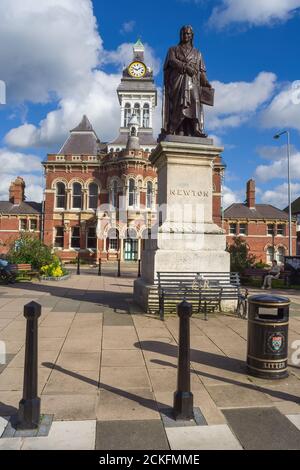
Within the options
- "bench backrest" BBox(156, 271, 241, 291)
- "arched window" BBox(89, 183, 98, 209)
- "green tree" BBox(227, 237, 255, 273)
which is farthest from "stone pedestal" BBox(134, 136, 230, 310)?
"arched window" BBox(89, 183, 98, 209)

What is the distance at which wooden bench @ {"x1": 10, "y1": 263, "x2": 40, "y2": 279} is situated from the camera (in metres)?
15.9

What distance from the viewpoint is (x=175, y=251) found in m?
9.20

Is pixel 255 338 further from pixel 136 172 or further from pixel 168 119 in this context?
pixel 136 172

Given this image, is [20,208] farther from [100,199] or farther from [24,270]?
[24,270]

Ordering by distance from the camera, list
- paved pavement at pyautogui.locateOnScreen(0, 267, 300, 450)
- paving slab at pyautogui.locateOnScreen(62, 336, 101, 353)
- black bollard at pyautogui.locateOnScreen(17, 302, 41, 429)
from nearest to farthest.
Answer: paved pavement at pyautogui.locateOnScreen(0, 267, 300, 450), black bollard at pyautogui.locateOnScreen(17, 302, 41, 429), paving slab at pyautogui.locateOnScreen(62, 336, 101, 353)

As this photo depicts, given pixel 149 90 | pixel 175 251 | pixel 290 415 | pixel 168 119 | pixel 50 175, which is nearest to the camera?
pixel 290 415

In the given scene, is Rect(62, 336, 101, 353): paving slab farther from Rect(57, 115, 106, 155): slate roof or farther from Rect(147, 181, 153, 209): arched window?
Rect(57, 115, 106, 155): slate roof

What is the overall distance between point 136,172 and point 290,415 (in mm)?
35843

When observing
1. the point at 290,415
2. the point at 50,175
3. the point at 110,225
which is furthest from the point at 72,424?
the point at 50,175

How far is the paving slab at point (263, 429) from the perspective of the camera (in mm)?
3238

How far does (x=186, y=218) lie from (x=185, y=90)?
3313mm

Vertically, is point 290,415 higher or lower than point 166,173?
lower

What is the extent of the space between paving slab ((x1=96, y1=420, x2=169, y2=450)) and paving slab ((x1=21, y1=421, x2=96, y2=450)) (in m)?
0.08

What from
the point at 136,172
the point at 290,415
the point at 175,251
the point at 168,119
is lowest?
the point at 290,415
